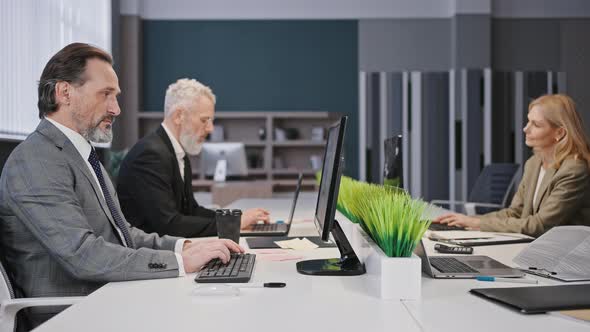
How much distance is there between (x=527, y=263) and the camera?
165 cm

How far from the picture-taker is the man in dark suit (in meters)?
2.43

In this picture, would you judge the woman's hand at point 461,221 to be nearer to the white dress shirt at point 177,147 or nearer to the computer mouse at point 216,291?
the white dress shirt at point 177,147

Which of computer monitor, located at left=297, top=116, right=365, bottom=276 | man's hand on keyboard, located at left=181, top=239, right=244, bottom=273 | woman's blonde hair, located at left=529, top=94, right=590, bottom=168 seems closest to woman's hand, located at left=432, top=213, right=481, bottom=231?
woman's blonde hair, located at left=529, top=94, right=590, bottom=168

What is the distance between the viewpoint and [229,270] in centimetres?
155

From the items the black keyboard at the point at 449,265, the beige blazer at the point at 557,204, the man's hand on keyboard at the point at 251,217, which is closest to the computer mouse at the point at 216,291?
the black keyboard at the point at 449,265

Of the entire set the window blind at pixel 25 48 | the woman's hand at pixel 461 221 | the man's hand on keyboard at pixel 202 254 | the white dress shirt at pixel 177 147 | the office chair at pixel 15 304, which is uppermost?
the window blind at pixel 25 48

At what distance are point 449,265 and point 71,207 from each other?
3.44ft

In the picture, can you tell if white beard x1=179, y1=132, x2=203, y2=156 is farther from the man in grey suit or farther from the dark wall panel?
the dark wall panel

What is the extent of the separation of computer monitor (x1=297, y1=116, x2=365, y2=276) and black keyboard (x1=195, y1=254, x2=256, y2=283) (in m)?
0.15

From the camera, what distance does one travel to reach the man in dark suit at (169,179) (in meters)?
2.43

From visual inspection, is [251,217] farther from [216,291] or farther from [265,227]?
[216,291]

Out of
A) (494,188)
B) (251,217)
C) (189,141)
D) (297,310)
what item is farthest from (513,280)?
(494,188)

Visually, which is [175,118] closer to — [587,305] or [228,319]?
[228,319]

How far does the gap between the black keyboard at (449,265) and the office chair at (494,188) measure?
2.90 meters
